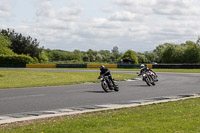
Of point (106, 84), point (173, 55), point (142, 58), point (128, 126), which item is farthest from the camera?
point (142, 58)

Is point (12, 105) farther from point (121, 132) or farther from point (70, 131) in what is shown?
point (121, 132)

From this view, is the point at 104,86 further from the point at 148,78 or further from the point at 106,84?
the point at 148,78

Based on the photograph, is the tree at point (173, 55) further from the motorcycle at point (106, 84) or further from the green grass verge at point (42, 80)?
the motorcycle at point (106, 84)

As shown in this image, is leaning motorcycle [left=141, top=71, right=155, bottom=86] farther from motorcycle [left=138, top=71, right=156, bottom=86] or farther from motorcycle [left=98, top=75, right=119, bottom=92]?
motorcycle [left=98, top=75, right=119, bottom=92]

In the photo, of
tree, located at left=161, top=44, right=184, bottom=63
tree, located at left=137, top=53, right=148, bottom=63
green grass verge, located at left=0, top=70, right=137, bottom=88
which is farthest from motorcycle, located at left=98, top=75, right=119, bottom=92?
tree, located at left=137, top=53, right=148, bottom=63

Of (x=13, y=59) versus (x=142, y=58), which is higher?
(x=142, y=58)

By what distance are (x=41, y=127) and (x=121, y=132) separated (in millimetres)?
2021

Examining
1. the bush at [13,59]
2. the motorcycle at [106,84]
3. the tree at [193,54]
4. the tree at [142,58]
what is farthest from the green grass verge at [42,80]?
the tree at [142,58]

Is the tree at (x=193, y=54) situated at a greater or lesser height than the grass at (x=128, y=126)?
greater

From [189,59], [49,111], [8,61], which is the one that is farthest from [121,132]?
[189,59]

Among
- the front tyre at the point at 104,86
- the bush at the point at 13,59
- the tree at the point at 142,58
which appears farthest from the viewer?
the tree at the point at 142,58

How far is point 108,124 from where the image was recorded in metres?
8.02

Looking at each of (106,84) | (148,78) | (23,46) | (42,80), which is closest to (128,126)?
(106,84)

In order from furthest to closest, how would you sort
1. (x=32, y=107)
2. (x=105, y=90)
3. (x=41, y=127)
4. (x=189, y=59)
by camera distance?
(x=189, y=59), (x=105, y=90), (x=32, y=107), (x=41, y=127)
